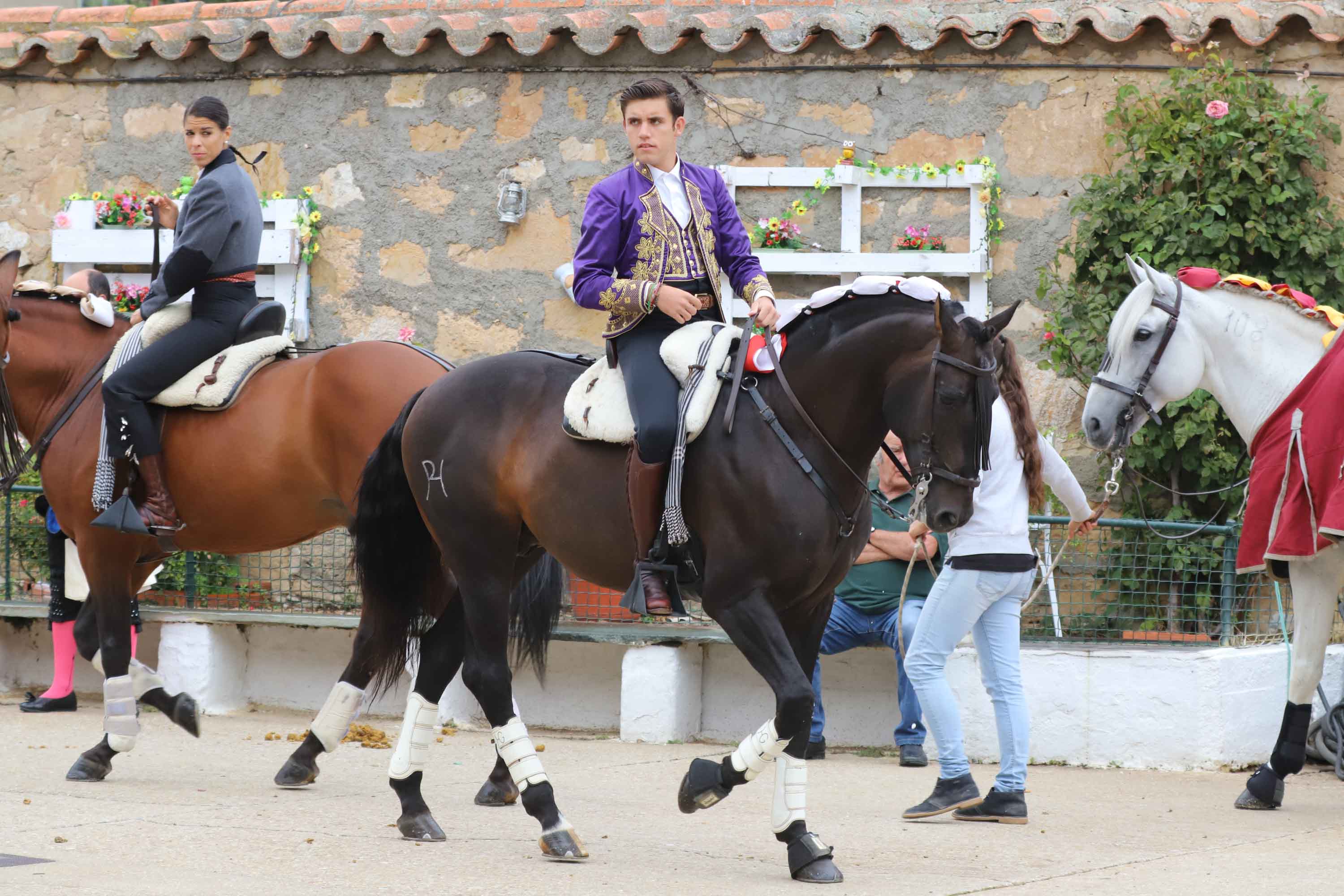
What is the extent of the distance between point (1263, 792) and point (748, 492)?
9.45 ft

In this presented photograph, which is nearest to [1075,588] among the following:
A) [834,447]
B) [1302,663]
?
[1302,663]

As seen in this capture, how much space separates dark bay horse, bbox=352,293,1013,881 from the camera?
4.68 m

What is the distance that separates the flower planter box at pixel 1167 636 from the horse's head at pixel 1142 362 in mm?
1416

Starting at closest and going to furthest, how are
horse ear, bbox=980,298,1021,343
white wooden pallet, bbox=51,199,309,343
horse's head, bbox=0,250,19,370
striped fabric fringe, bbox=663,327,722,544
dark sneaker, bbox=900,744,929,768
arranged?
horse ear, bbox=980,298,1021,343 → striped fabric fringe, bbox=663,327,722,544 → horse's head, bbox=0,250,19,370 → dark sneaker, bbox=900,744,929,768 → white wooden pallet, bbox=51,199,309,343

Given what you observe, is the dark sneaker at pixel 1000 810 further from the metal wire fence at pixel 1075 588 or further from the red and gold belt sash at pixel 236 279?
the red and gold belt sash at pixel 236 279

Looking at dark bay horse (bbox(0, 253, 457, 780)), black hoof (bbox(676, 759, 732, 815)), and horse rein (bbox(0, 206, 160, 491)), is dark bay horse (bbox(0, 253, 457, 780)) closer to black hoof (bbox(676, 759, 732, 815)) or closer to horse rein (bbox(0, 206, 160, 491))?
horse rein (bbox(0, 206, 160, 491))

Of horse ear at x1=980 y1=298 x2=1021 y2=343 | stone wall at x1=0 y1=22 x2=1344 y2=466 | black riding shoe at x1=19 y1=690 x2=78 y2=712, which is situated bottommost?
black riding shoe at x1=19 y1=690 x2=78 y2=712

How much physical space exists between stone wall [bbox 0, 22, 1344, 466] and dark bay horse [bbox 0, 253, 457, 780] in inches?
126

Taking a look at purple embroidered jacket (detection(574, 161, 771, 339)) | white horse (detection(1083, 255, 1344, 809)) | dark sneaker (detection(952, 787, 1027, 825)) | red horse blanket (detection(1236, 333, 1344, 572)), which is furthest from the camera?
white horse (detection(1083, 255, 1344, 809))

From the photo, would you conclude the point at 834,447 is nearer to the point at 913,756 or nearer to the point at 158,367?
the point at 913,756

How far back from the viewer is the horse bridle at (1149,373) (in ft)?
21.4

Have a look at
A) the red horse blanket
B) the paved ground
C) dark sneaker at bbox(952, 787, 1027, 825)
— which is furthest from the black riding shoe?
the red horse blanket

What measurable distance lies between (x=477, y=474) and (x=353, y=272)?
4.90 m

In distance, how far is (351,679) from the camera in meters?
6.22
